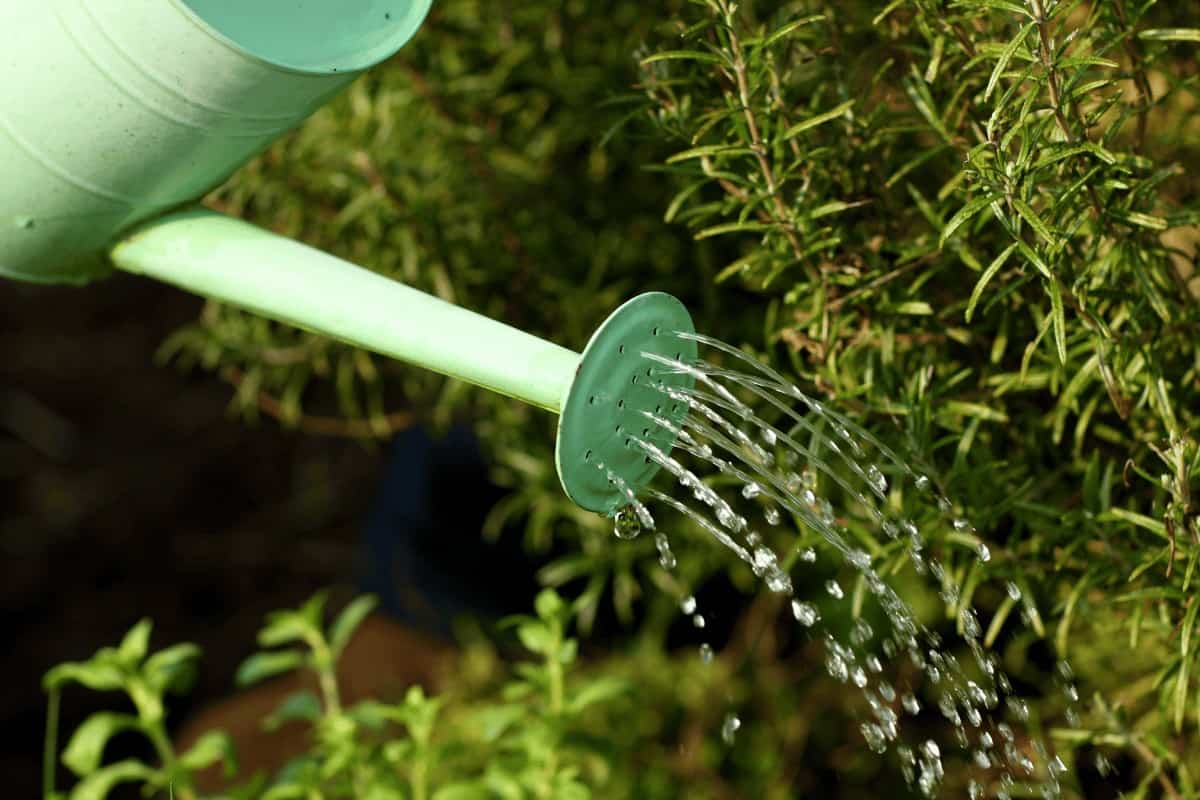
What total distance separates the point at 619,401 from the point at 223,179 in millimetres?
389

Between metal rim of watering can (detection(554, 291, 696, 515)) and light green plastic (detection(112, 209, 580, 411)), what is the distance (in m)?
0.02

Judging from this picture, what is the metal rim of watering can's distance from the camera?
0.75 m

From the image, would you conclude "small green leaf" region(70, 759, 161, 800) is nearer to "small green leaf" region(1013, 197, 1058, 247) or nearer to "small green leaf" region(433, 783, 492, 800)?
"small green leaf" region(433, 783, 492, 800)

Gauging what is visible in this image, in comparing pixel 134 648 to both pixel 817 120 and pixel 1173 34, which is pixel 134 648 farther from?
pixel 1173 34

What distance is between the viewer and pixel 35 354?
3.32 m

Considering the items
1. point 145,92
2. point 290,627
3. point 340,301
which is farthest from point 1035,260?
point 290,627

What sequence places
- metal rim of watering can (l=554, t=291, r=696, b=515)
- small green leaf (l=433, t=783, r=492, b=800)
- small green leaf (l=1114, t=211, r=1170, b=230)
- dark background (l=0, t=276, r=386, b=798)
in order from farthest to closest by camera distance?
dark background (l=0, t=276, r=386, b=798)
small green leaf (l=433, t=783, r=492, b=800)
small green leaf (l=1114, t=211, r=1170, b=230)
metal rim of watering can (l=554, t=291, r=696, b=515)

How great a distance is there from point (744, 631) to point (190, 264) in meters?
1.14

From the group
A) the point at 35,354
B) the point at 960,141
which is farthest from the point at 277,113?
the point at 35,354

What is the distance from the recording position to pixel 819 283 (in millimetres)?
1006

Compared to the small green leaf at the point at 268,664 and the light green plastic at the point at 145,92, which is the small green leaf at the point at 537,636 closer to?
the small green leaf at the point at 268,664

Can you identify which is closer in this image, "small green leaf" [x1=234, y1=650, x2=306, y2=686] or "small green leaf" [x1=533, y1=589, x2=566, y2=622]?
"small green leaf" [x1=533, y1=589, x2=566, y2=622]

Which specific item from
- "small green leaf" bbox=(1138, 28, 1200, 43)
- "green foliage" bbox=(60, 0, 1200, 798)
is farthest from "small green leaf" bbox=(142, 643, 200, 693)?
"small green leaf" bbox=(1138, 28, 1200, 43)

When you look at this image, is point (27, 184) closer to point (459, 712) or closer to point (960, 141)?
point (960, 141)
